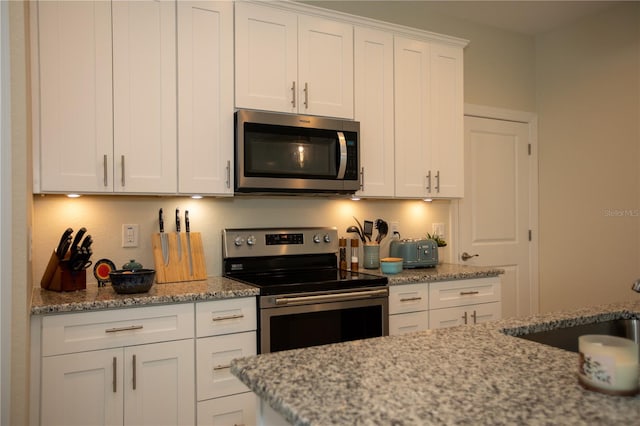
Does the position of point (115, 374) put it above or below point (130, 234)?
below

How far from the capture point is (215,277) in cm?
273

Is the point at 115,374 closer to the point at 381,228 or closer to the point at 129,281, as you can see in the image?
the point at 129,281

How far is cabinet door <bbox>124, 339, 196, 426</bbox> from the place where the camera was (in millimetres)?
2051

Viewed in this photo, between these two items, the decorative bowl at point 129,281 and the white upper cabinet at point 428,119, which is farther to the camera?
the white upper cabinet at point 428,119

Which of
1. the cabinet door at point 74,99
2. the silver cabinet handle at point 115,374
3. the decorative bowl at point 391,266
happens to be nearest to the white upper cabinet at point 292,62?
the cabinet door at point 74,99

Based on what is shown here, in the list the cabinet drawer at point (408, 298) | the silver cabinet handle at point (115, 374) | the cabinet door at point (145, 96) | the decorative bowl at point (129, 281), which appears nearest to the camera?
the silver cabinet handle at point (115, 374)

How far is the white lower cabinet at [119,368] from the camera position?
193 centimetres

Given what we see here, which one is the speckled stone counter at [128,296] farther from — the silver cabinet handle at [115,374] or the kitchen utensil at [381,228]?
the kitchen utensil at [381,228]

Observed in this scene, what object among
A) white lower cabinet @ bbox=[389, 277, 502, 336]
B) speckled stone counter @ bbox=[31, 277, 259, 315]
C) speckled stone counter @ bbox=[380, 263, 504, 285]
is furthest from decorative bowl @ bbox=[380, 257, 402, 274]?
speckled stone counter @ bbox=[31, 277, 259, 315]

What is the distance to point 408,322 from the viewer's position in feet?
8.91

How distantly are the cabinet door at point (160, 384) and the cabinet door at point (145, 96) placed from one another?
0.78 m

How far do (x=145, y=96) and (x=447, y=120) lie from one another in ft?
6.36

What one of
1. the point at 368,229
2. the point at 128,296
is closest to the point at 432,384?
the point at 128,296

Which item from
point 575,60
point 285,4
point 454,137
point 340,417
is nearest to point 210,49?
point 285,4
